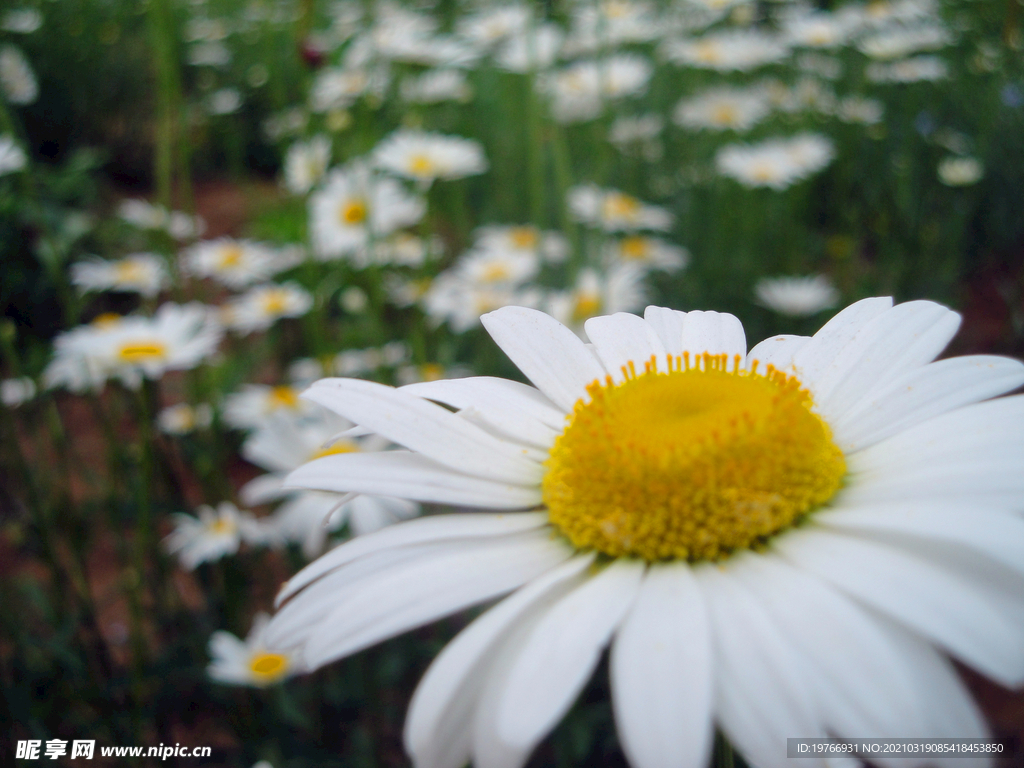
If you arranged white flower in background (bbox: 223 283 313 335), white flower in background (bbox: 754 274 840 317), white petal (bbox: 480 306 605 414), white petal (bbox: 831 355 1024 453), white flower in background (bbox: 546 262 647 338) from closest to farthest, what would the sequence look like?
white petal (bbox: 831 355 1024 453)
white petal (bbox: 480 306 605 414)
white flower in background (bbox: 546 262 647 338)
white flower in background (bbox: 223 283 313 335)
white flower in background (bbox: 754 274 840 317)

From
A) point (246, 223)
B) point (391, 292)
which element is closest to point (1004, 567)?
point (391, 292)

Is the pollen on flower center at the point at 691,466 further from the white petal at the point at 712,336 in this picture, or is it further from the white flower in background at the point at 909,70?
the white flower in background at the point at 909,70

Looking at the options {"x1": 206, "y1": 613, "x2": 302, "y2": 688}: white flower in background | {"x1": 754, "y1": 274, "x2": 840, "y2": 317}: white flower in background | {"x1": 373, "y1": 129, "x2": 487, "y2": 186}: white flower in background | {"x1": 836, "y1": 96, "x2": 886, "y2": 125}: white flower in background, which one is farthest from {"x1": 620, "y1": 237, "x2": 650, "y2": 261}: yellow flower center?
{"x1": 206, "y1": 613, "x2": 302, "y2": 688}: white flower in background

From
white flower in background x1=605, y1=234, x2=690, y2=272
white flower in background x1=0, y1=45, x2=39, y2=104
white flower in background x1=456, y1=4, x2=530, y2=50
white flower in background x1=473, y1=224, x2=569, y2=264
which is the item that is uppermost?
white flower in background x1=456, y1=4, x2=530, y2=50

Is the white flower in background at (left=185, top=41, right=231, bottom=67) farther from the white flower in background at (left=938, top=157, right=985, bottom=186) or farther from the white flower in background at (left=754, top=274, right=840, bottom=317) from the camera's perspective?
the white flower in background at (left=938, top=157, right=985, bottom=186)

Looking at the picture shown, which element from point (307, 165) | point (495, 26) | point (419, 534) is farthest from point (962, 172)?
point (419, 534)

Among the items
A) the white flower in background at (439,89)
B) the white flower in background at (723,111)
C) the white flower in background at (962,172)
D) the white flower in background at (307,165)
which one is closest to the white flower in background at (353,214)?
the white flower in background at (307,165)

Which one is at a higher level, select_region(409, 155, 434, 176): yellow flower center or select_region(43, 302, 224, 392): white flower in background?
select_region(409, 155, 434, 176): yellow flower center

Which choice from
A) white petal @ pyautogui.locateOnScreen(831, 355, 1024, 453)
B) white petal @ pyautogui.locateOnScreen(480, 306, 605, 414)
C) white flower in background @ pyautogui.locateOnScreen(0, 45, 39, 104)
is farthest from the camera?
white flower in background @ pyautogui.locateOnScreen(0, 45, 39, 104)

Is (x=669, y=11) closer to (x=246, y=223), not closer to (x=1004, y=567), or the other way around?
(x=246, y=223)
